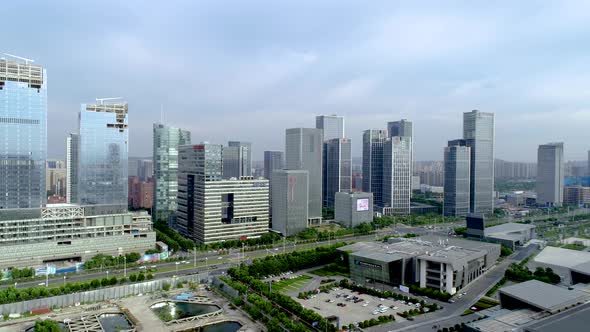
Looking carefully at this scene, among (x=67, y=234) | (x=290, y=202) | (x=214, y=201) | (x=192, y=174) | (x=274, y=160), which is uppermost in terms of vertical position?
(x=274, y=160)

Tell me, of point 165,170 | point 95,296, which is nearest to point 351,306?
point 95,296

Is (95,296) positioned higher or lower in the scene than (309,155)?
lower

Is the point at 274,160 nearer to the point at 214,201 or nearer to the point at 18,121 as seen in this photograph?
the point at 214,201

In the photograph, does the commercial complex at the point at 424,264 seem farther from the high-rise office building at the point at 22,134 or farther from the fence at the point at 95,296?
the high-rise office building at the point at 22,134

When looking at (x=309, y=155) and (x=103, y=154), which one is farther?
(x=309, y=155)

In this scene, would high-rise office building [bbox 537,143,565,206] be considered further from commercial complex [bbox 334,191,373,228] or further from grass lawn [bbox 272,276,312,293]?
grass lawn [bbox 272,276,312,293]

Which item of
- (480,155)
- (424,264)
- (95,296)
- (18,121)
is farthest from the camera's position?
(480,155)

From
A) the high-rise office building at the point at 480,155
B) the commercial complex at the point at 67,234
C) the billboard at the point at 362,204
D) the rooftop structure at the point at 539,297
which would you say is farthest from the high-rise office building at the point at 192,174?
the high-rise office building at the point at 480,155
